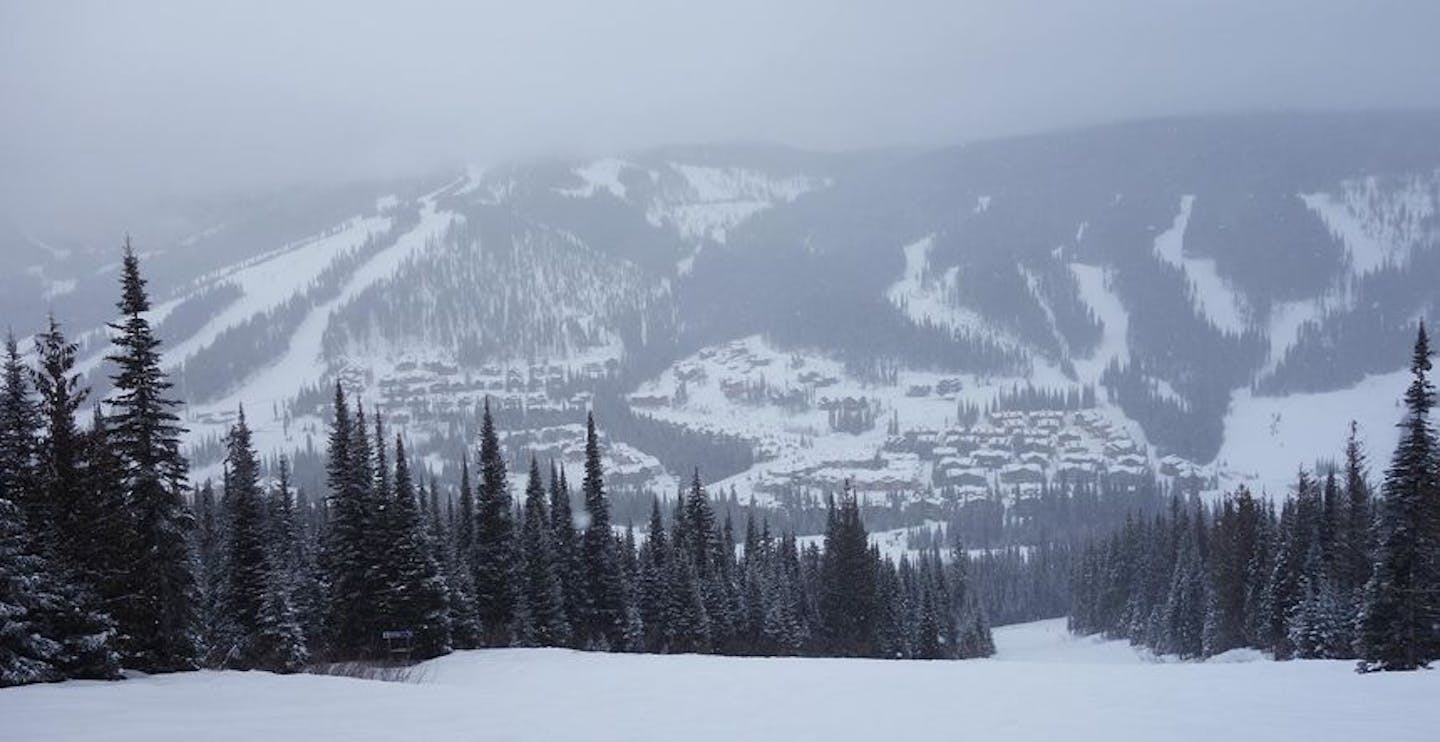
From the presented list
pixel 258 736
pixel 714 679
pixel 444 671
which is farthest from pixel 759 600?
pixel 258 736

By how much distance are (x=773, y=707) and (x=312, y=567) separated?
39.4 meters

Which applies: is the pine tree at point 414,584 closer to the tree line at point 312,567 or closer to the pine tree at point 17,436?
the tree line at point 312,567

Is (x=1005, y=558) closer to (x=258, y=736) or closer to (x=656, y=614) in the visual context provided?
(x=656, y=614)

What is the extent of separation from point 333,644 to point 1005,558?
166411 mm

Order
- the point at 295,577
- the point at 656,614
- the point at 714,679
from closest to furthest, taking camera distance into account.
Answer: the point at 714,679
the point at 295,577
the point at 656,614

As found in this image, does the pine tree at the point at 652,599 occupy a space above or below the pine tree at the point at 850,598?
above

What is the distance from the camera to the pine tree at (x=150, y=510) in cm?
2322

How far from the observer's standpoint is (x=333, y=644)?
123 ft

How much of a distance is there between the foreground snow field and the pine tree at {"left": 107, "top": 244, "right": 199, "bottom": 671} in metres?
2.50

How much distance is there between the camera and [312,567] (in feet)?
161

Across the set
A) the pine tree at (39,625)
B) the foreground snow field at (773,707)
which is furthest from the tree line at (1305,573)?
the pine tree at (39,625)

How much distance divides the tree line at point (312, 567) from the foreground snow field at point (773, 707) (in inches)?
107

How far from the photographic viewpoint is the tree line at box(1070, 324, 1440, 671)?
37.4m

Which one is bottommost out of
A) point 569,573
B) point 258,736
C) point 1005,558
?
point 1005,558
